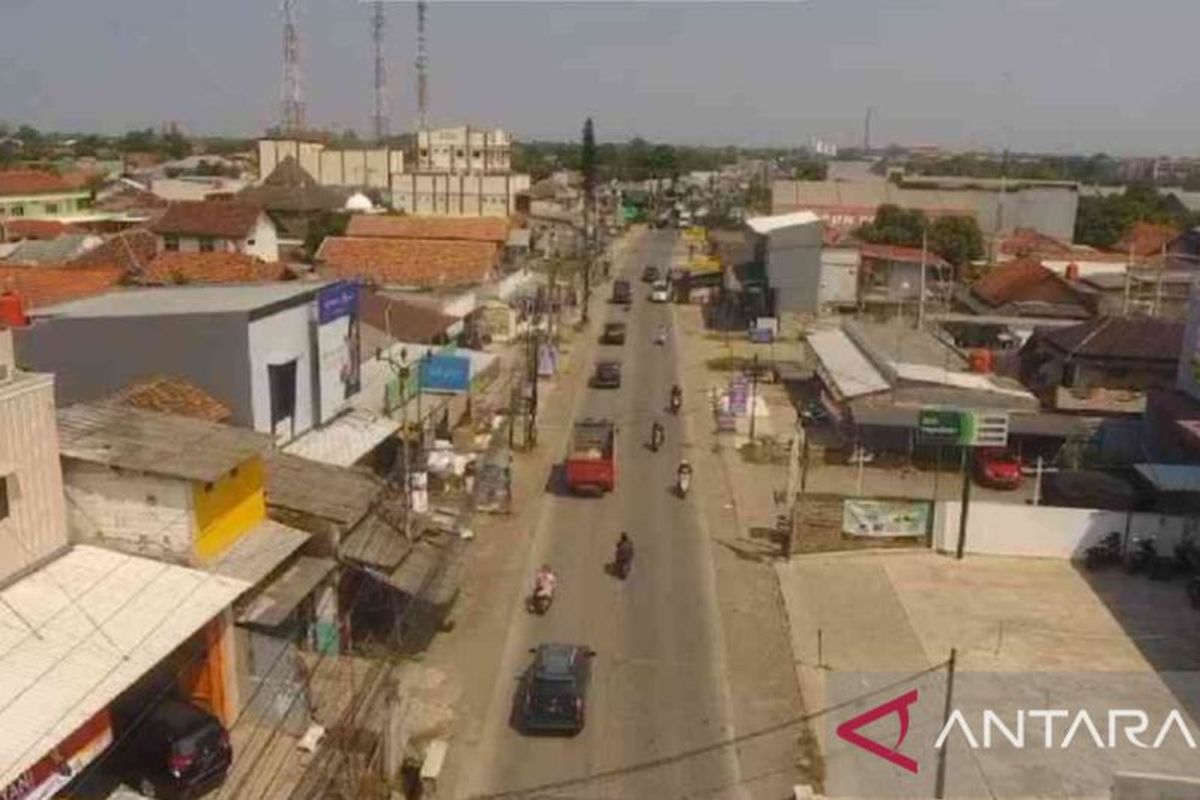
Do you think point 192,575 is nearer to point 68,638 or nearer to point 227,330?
point 68,638

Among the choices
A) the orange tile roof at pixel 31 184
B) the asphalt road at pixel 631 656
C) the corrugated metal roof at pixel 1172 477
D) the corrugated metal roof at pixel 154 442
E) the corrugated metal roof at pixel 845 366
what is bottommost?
the asphalt road at pixel 631 656

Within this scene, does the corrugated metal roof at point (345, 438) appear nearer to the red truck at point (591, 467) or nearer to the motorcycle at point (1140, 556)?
the red truck at point (591, 467)

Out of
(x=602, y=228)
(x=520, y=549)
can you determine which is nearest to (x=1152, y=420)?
(x=520, y=549)

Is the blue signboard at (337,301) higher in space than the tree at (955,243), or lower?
higher

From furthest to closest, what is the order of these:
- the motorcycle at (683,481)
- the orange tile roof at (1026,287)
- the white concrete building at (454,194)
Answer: the white concrete building at (454,194)
the orange tile roof at (1026,287)
the motorcycle at (683,481)

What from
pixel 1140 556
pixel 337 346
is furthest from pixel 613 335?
pixel 1140 556

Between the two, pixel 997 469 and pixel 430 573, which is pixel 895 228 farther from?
pixel 430 573

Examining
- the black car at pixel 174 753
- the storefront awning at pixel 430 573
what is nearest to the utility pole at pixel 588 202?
the storefront awning at pixel 430 573

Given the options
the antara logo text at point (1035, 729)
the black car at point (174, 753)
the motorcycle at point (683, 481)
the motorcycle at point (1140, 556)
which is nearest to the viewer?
the black car at point (174, 753)
